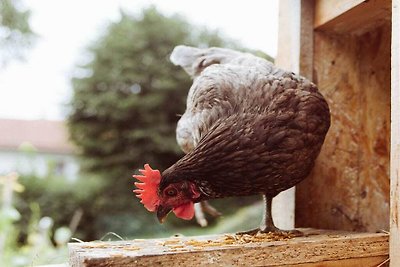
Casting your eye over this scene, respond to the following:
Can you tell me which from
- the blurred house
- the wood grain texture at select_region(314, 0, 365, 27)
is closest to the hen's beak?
the wood grain texture at select_region(314, 0, 365, 27)

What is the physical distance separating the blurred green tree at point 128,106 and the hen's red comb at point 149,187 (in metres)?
7.38

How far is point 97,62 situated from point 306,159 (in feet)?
29.9

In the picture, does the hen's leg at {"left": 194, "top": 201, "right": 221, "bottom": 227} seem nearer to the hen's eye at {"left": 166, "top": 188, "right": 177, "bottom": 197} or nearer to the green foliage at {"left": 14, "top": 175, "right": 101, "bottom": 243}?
the hen's eye at {"left": 166, "top": 188, "right": 177, "bottom": 197}

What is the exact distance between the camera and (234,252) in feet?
3.57

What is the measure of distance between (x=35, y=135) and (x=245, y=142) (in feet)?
53.3

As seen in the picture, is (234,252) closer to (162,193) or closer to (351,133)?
(162,193)

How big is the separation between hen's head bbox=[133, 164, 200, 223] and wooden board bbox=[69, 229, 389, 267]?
0.33 ft

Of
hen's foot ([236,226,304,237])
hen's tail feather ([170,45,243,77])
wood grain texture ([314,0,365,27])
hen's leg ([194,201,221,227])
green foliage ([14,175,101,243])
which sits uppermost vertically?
green foliage ([14,175,101,243])

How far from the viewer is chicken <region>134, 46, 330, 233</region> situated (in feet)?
4.32

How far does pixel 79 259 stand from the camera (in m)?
1.02

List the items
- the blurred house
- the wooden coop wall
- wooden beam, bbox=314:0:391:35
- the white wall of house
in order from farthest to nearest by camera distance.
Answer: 1. the blurred house
2. the white wall of house
3. the wooden coop wall
4. wooden beam, bbox=314:0:391:35

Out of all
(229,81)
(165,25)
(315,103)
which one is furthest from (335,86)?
(165,25)

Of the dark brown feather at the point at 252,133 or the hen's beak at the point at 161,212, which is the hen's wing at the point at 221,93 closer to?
the dark brown feather at the point at 252,133

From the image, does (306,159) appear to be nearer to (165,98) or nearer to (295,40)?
(295,40)
